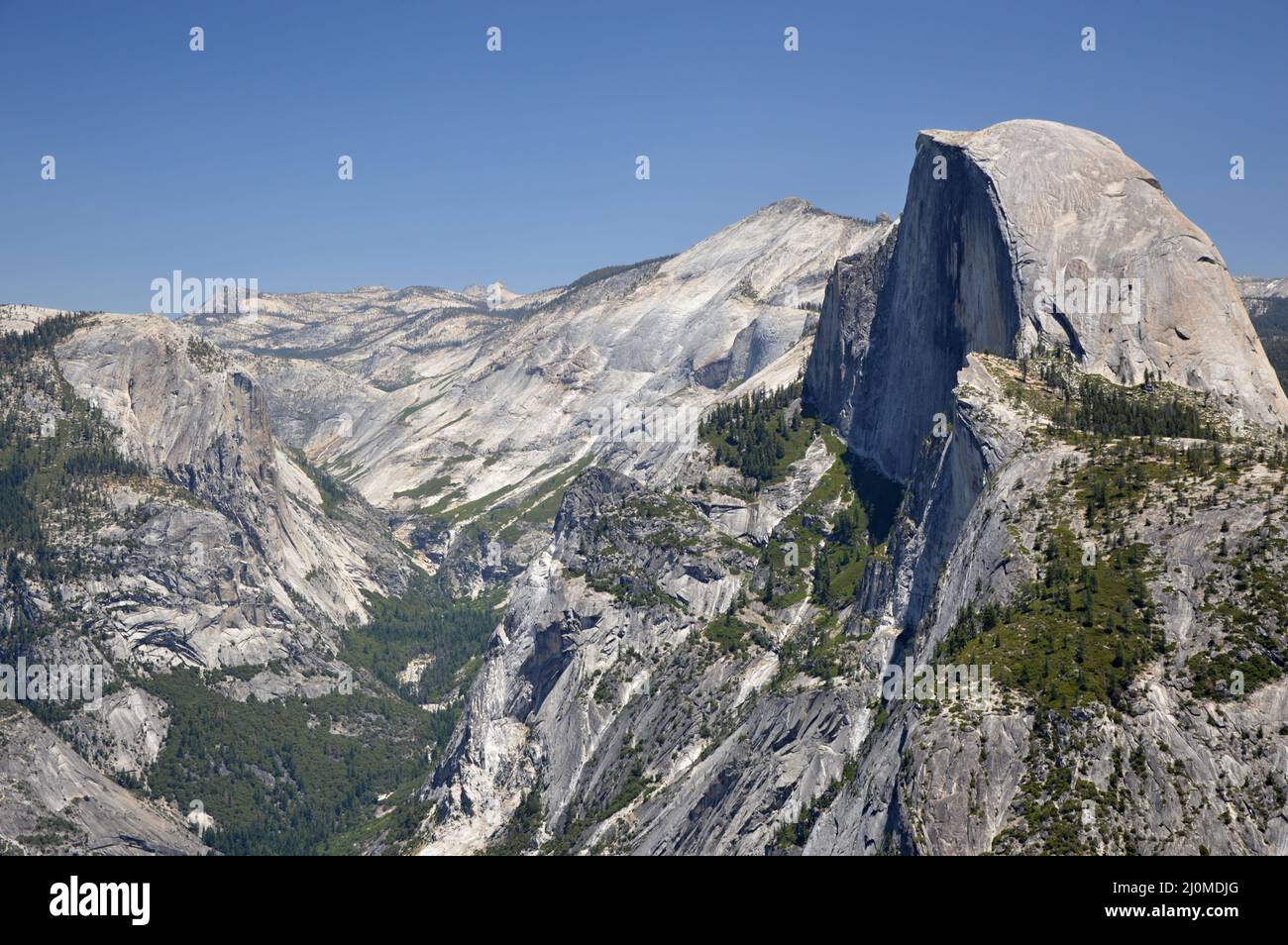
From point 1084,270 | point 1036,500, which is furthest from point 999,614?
point 1084,270

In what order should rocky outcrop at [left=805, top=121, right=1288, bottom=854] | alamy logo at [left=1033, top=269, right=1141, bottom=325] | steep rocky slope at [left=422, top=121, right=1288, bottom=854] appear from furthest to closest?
alamy logo at [left=1033, top=269, right=1141, bottom=325], steep rocky slope at [left=422, top=121, right=1288, bottom=854], rocky outcrop at [left=805, top=121, right=1288, bottom=854]

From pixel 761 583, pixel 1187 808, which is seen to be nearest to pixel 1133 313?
pixel 761 583
